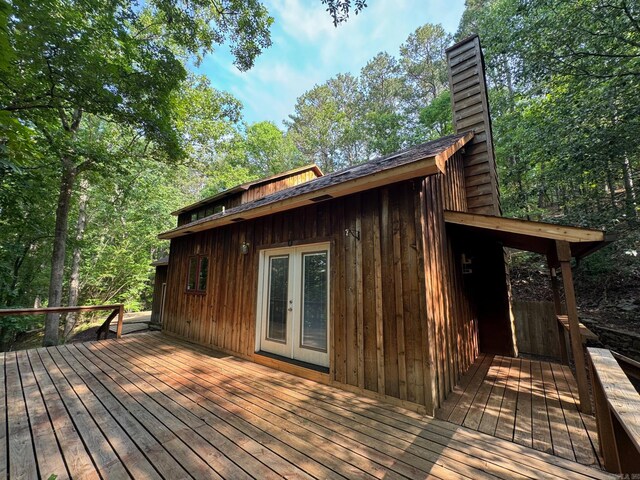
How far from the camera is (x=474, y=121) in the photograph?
534cm

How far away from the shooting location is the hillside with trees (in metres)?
4.78

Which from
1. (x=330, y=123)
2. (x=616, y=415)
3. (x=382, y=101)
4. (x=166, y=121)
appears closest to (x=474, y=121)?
(x=616, y=415)

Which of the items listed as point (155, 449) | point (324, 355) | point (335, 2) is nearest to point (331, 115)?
point (335, 2)

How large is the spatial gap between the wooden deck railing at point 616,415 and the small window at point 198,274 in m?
6.23

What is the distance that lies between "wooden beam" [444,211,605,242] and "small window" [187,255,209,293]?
5493 mm

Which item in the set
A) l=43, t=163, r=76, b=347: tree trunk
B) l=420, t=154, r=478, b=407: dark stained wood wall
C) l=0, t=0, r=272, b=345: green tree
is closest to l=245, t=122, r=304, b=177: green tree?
l=0, t=0, r=272, b=345: green tree

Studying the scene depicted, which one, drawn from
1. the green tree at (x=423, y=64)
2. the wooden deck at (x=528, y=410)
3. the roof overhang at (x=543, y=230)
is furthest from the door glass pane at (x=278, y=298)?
the green tree at (x=423, y=64)

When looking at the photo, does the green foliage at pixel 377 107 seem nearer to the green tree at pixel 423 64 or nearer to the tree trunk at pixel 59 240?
the green tree at pixel 423 64

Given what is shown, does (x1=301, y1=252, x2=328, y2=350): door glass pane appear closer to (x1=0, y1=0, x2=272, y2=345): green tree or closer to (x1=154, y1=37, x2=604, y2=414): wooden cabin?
(x1=154, y1=37, x2=604, y2=414): wooden cabin

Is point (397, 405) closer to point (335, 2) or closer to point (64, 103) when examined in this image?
point (335, 2)

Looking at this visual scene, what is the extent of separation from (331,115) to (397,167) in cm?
1814

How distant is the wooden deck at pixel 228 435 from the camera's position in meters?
1.92

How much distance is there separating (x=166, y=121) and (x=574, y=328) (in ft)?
29.6

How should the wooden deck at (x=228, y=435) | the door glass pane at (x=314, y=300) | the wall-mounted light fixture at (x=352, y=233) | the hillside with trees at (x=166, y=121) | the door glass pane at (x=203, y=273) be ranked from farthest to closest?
the door glass pane at (x=203, y=273)
the hillside with trees at (x=166, y=121)
the door glass pane at (x=314, y=300)
the wall-mounted light fixture at (x=352, y=233)
the wooden deck at (x=228, y=435)
